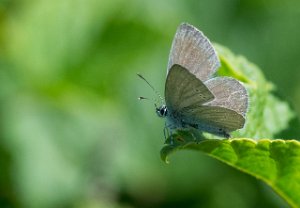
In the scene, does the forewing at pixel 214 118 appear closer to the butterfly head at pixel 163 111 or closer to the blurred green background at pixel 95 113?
the butterfly head at pixel 163 111

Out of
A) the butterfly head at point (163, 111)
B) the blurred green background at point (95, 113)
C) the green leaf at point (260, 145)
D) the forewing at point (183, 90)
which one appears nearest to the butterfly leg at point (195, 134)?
the green leaf at point (260, 145)

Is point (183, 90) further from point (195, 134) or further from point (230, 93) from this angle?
point (230, 93)

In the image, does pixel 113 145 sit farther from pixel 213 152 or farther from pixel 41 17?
pixel 213 152

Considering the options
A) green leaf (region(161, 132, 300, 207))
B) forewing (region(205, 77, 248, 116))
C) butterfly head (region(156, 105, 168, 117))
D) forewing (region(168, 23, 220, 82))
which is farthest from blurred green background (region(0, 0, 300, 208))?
green leaf (region(161, 132, 300, 207))

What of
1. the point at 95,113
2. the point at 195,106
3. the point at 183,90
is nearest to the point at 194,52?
the point at 183,90

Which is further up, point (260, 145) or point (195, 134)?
point (260, 145)

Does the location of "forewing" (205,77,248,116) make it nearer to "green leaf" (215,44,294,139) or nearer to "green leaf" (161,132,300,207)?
"green leaf" (215,44,294,139)
